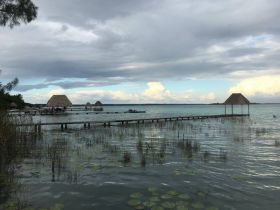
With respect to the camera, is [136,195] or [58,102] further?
[58,102]

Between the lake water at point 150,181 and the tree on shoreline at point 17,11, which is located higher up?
the tree on shoreline at point 17,11

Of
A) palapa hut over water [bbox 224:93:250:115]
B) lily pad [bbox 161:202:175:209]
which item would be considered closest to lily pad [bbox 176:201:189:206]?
lily pad [bbox 161:202:175:209]

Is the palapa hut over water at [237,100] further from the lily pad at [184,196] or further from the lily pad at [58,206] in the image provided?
the lily pad at [58,206]

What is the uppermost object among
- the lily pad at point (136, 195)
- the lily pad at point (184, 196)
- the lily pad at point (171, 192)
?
the lily pad at point (171, 192)

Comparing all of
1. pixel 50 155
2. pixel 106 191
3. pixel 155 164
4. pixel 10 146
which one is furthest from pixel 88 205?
pixel 50 155

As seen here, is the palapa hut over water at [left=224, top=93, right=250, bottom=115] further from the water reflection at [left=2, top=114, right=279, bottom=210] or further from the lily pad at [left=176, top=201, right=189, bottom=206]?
the lily pad at [left=176, top=201, right=189, bottom=206]

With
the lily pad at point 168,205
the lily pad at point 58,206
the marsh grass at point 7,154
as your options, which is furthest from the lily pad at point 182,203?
the marsh grass at point 7,154

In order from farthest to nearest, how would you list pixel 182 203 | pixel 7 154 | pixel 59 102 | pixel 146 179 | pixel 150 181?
pixel 59 102
pixel 146 179
pixel 150 181
pixel 7 154
pixel 182 203

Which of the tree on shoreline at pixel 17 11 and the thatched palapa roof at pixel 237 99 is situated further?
the thatched palapa roof at pixel 237 99

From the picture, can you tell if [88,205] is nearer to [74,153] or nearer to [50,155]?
[50,155]

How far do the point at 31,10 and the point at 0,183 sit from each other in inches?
241

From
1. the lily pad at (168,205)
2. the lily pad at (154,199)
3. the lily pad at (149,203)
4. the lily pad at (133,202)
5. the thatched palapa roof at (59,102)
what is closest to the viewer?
the lily pad at (168,205)

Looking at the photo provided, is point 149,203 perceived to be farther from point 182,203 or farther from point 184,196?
point 184,196

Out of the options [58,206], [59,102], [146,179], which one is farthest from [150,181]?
[59,102]
